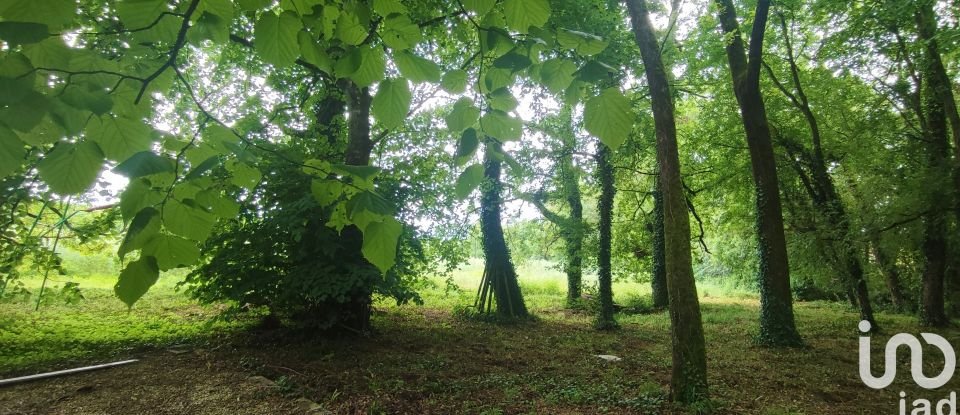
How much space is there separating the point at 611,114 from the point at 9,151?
1.00 meters

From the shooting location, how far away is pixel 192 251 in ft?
3.25

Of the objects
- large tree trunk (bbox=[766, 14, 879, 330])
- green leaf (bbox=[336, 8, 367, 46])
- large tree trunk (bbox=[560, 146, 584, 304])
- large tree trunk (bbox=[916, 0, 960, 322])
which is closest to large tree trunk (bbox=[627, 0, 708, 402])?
green leaf (bbox=[336, 8, 367, 46])

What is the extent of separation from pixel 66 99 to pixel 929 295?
14.2 metres

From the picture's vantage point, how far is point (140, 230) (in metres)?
0.85

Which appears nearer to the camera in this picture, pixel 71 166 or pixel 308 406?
pixel 71 166

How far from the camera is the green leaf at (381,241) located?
973mm

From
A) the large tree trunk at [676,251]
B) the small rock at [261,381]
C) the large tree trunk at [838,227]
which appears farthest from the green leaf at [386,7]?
the large tree trunk at [838,227]

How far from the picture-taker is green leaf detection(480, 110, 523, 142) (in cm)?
109

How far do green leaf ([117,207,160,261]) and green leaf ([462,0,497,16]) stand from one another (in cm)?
77

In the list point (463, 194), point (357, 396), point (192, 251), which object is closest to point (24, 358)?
point (357, 396)

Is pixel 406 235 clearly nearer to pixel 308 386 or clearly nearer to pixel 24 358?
pixel 308 386

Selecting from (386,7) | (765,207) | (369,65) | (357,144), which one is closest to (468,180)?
(369,65)

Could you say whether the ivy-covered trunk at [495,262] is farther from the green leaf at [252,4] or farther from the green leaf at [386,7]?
the green leaf at [252,4]

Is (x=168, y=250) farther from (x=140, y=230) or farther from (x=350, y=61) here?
(x=350, y=61)
